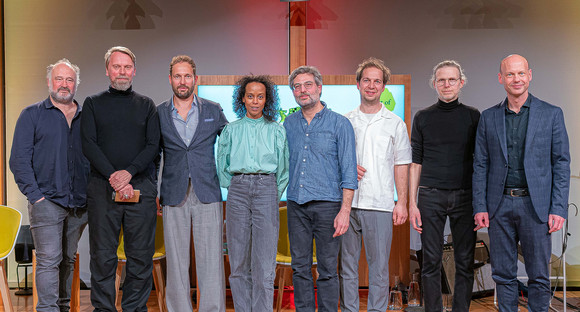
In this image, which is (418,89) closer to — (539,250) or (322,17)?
(322,17)

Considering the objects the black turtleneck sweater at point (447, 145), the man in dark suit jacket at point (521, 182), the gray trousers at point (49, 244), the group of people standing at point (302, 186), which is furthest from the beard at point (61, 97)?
the man in dark suit jacket at point (521, 182)

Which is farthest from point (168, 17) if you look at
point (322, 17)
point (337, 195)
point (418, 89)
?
point (337, 195)

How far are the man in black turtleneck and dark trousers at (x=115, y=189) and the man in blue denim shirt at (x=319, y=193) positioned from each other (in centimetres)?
101

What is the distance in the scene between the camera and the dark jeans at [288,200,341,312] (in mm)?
3555

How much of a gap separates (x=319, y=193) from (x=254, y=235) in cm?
52

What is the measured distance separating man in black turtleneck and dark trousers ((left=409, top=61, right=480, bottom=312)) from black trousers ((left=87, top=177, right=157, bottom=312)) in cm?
190

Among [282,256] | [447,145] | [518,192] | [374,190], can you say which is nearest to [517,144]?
[518,192]

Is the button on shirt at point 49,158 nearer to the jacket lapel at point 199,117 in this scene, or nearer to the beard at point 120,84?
the beard at point 120,84

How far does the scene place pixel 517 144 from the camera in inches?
144

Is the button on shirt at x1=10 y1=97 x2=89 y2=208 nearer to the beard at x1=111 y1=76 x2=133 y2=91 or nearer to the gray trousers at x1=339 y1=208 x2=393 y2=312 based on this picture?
the beard at x1=111 y1=76 x2=133 y2=91

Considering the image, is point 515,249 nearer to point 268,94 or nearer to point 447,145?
point 447,145

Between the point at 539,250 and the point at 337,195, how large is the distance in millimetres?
1370

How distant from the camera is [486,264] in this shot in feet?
17.6

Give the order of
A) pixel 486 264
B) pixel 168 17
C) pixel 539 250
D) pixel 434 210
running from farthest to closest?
pixel 168 17 < pixel 486 264 < pixel 434 210 < pixel 539 250
